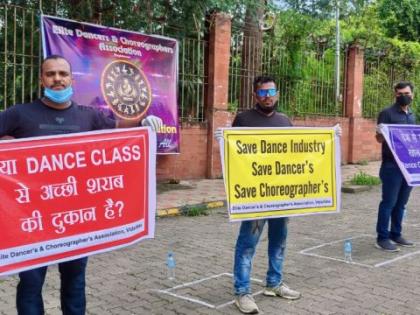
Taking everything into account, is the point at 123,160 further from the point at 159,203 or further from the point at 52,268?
the point at 159,203

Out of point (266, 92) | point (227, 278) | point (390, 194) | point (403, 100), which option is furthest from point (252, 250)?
point (403, 100)

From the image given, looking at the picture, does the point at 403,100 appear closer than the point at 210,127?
Yes

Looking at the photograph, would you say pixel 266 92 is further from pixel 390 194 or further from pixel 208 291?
pixel 390 194

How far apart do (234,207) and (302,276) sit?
53.6 inches

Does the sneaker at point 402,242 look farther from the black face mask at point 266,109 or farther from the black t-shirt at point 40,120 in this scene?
the black t-shirt at point 40,120

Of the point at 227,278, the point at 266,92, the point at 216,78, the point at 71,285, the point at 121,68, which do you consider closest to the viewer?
the point at 71,285

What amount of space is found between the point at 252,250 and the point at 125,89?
20.3ft

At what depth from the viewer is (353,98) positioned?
15.6 metres

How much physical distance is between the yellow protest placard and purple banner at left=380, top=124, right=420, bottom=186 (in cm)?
149

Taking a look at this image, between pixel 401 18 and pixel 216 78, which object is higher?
pixel 401 18

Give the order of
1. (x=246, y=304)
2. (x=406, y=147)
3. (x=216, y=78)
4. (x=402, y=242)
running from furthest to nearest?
1. (x=216, y=78)
2. (x=402, y=242)
3. (x=406, y=147)
4. (x=246, y=304)

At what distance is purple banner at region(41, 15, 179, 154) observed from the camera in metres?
9.13

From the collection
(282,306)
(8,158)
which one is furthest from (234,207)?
(8,158)

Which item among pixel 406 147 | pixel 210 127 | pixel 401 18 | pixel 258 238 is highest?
pixel 401 18
